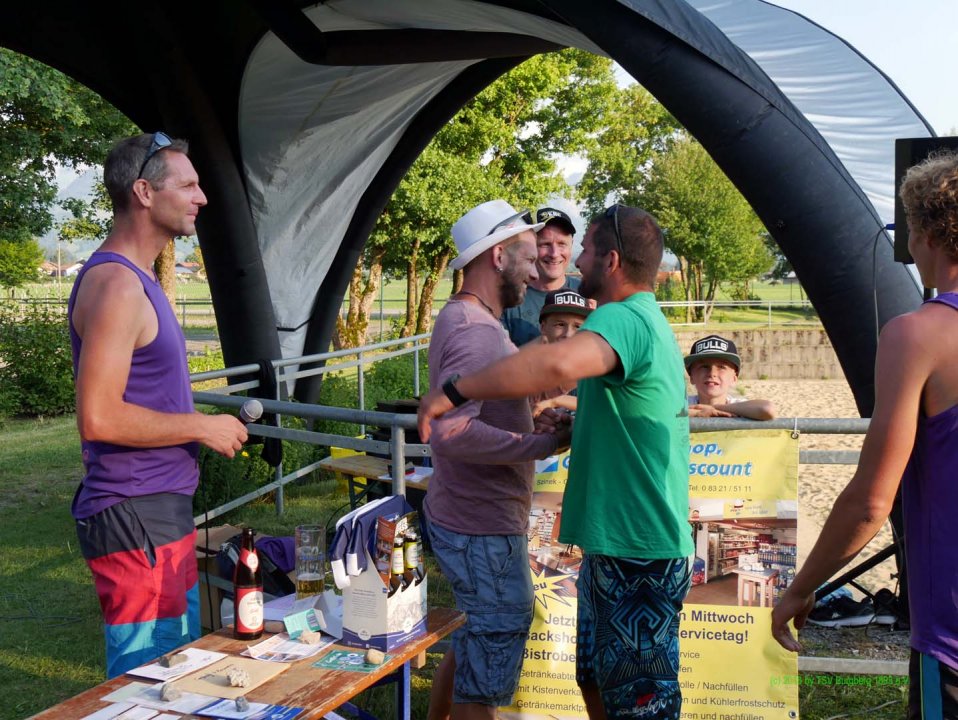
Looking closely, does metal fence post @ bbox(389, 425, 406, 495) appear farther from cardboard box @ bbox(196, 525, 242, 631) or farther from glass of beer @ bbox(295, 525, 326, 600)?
cardboard box @ bbox(196, 525, 242, 631)

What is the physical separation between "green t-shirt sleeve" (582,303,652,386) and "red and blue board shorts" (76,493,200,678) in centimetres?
140

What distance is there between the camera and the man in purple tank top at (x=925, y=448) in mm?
1866

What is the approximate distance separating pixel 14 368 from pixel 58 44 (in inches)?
313

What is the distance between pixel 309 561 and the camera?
302 centimetres

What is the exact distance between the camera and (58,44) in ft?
29.4

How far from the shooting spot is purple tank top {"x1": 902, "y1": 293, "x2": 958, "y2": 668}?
1.91 m

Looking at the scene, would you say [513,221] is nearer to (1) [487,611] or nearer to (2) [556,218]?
(1) [487,611]

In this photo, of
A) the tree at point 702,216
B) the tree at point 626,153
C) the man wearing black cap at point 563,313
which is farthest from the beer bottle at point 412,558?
the tree at point 626,153

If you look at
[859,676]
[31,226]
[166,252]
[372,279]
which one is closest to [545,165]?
[372,279]

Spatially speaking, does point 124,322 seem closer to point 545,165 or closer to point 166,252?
point 166,252

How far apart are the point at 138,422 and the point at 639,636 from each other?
1582 millimetres

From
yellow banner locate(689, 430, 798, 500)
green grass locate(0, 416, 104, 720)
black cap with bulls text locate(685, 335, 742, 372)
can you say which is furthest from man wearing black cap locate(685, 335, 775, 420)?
green grass locate(0, 416, 104, 720)

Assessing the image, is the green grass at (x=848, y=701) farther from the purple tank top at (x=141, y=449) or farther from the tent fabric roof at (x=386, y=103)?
the purple tank top at (x=141, y=449)

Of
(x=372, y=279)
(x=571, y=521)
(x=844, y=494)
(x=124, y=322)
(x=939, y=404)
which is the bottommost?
(x=571, y=521)
